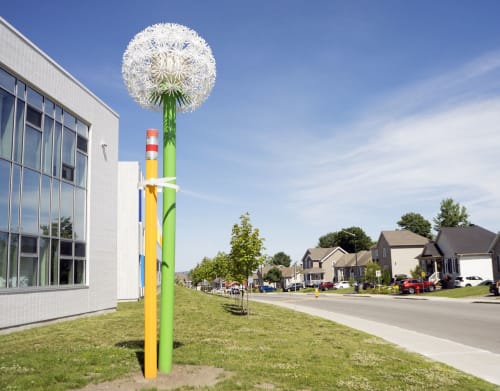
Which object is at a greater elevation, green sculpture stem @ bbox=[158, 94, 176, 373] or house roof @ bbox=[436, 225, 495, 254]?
house roof @ bbox=[436, 225, 495, 254]

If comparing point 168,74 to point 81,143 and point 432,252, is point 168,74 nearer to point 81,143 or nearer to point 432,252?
point 81,143

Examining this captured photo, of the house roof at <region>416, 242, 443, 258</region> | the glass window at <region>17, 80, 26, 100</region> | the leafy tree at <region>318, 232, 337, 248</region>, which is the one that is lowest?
the house roof at <region>416, 242, 443, 258</region>

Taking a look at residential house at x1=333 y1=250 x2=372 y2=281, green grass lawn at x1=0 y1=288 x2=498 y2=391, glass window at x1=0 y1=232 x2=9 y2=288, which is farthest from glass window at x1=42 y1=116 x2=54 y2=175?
residential house at x1=333 y1=250 x2=372 y2=281

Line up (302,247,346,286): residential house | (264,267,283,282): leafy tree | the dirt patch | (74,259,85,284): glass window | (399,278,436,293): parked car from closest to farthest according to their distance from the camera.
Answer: the dirt patch < (74,259,85,284): glass window < (399,278,436,293): parked car < (302,247,346,286): residential house < (264,267,283,282): leafy tree

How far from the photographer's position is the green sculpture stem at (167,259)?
806cm

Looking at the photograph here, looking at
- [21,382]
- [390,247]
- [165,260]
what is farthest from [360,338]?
[390,247]

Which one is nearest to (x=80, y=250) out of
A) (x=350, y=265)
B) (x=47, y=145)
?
(x=47, y=145)

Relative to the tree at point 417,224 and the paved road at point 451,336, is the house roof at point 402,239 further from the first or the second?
the paved road at point 451,336

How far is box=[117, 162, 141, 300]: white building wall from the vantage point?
31.0 metres

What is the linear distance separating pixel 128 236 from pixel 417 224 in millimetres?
89793

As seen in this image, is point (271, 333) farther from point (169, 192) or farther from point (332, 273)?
point (332, 273)

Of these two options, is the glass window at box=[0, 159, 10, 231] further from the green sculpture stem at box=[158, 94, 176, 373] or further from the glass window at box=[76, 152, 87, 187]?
the green sculpture stem at box=[158, 94, 176, 373]

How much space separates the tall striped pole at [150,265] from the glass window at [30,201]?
882 centimetres

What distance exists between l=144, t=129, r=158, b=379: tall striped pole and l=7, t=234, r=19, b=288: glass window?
27.5 ft
